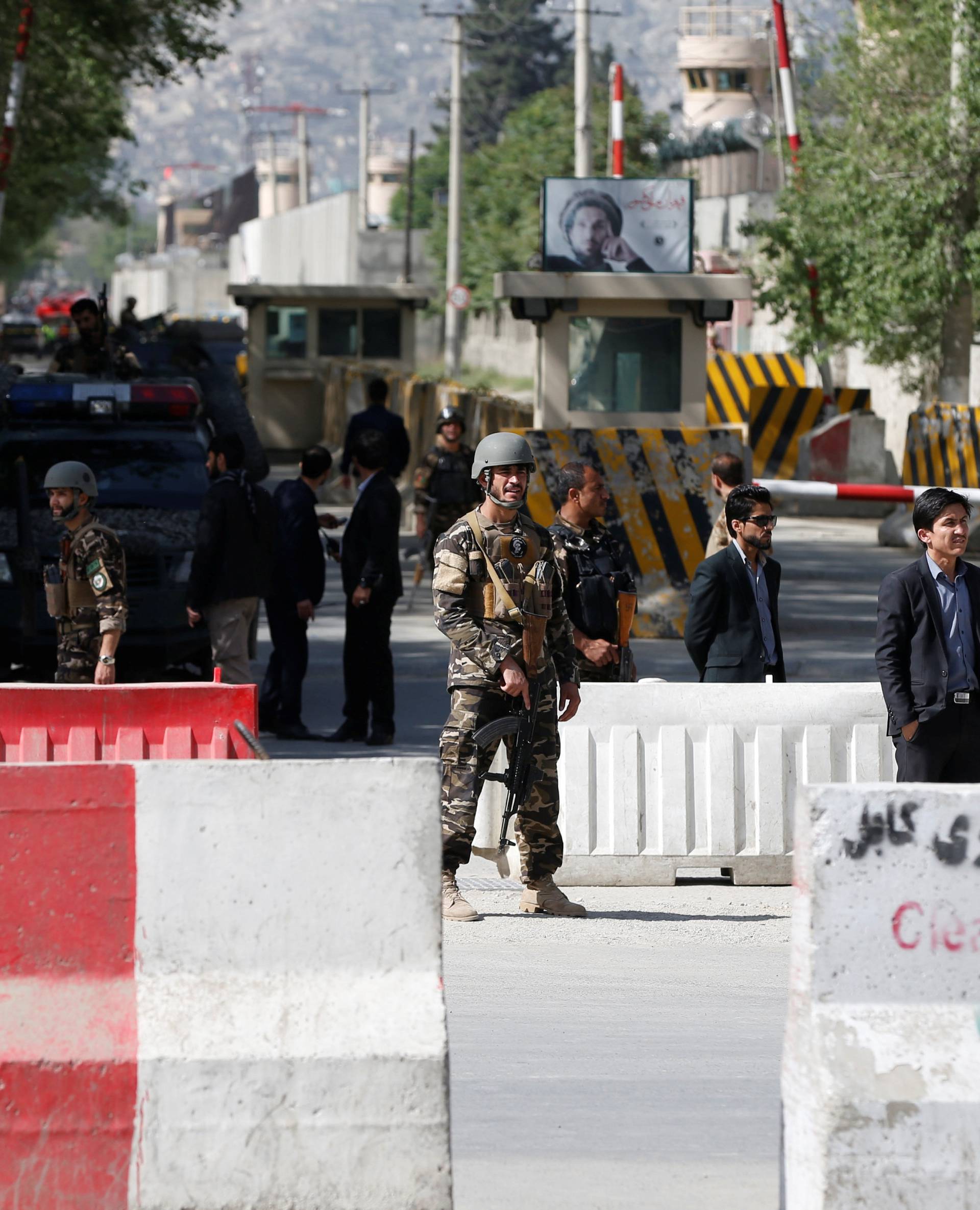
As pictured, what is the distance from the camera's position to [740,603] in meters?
8.64

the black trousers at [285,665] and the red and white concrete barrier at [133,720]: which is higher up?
the red and white concrete barrier at [133,720]

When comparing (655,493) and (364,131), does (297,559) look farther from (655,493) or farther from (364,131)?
(364,131)

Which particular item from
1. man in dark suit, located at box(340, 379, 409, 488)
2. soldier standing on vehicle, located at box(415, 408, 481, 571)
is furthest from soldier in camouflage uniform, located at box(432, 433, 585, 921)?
man in dark suit, located at box(340, 379, 409, 488)

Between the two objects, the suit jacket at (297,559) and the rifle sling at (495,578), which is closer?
the rifle sling at (495,578)

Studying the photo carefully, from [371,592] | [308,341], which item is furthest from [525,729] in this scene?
[308,341]

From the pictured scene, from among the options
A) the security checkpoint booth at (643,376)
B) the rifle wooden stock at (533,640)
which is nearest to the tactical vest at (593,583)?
the rifle wooden stock at (533,640)

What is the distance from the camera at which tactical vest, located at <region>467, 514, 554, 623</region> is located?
736 centimetres

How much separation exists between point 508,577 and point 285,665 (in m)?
4.94

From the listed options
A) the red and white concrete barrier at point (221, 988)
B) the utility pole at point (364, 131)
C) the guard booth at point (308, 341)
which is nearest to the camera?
the red and white concrete barrier at point (221, 988)

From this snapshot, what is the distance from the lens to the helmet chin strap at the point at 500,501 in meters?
7.32

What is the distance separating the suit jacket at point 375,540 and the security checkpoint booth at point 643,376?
372cm

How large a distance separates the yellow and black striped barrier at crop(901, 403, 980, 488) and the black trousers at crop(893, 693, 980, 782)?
49.4 ft

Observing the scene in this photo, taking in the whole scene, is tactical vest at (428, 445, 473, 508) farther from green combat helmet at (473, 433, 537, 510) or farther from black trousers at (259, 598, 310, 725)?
green combat helmet at (473, 433, 537, 510)

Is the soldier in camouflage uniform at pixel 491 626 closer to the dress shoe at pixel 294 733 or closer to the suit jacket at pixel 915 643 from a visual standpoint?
the suit jacket at pixel 915 643
